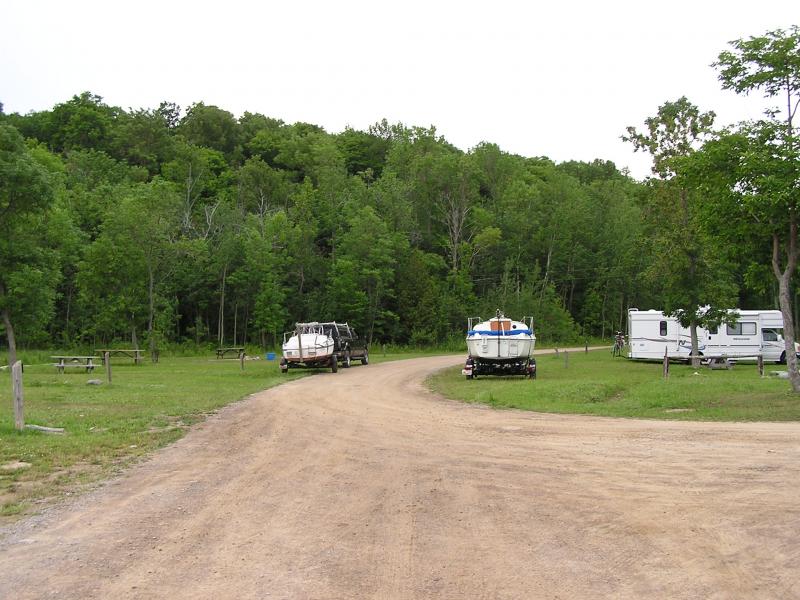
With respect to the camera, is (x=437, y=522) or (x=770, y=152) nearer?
(x=437, y=522)

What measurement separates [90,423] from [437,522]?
951 centimetres

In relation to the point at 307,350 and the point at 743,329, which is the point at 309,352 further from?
the point at 743,329

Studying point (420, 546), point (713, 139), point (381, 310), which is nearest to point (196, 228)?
Result: point (381, 310)

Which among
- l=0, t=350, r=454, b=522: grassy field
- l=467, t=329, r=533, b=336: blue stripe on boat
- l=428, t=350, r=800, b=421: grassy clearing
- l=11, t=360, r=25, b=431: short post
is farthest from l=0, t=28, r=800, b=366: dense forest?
l=11, t=360, r=25, b=431: short post

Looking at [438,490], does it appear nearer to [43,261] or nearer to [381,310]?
[43,261]

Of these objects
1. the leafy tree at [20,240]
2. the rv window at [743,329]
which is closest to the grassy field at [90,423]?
the leafy tree at [20,240]

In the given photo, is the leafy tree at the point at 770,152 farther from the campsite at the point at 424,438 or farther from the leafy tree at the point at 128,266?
the leafy tree at the point at 128,266

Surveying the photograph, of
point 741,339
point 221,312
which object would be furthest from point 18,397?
Result: point 221,312

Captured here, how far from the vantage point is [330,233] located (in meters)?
66.6

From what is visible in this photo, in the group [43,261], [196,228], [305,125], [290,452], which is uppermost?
[305,125]

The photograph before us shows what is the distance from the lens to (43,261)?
32062 mm

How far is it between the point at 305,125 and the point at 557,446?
313ft

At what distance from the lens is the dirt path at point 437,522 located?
16.7 ft

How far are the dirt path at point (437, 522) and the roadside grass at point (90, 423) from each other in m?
0.70
